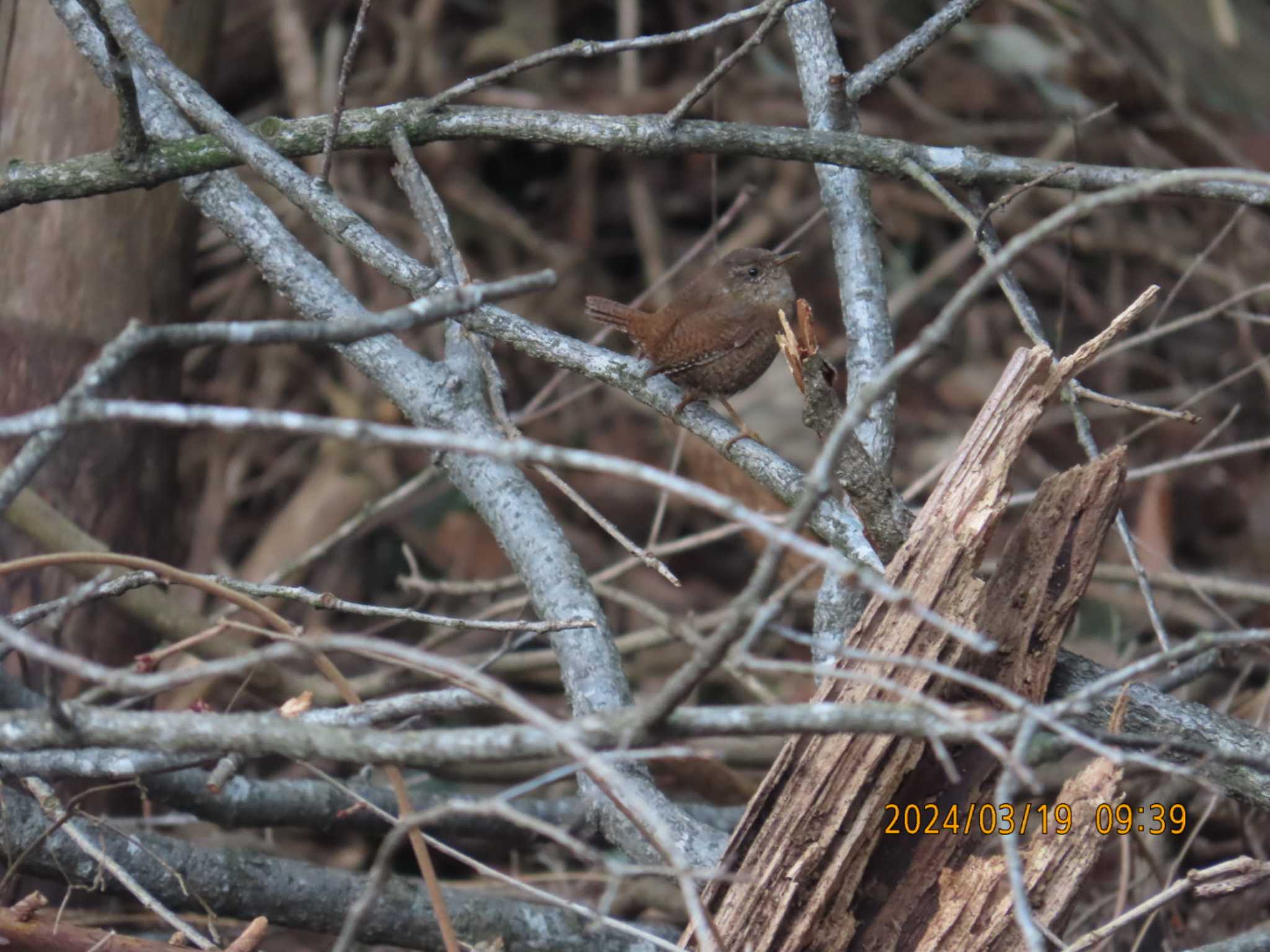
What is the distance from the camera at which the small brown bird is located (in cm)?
314

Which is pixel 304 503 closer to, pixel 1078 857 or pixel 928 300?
pixel 928 300

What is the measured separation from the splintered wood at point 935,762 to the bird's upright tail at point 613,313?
143cm

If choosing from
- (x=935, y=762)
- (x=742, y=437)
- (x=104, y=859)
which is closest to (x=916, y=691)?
(x=935, y=762)

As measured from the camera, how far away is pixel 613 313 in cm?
341

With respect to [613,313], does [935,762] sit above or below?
below

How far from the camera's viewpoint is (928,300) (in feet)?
21.8

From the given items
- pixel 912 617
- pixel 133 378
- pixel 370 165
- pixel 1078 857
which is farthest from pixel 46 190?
pixel 370 165

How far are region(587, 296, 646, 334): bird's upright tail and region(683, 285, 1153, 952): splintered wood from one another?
4.70 ft

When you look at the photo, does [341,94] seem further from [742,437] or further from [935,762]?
[935,762]

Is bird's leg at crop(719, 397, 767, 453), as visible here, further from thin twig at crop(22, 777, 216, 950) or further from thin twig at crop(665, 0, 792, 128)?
thin twig at crop(22, 777, 216, 950)

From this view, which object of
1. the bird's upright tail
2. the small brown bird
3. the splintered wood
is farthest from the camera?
the bird's upright tail

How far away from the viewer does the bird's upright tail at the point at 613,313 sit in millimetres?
3389

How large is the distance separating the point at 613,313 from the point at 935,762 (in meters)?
1.72
